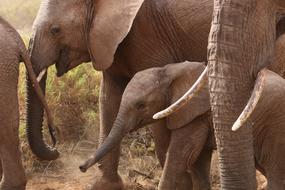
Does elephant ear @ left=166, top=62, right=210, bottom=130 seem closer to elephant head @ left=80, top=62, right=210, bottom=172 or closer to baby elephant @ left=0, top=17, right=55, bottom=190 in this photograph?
elephant head @ left=80, top=62, right=210, bottom=172

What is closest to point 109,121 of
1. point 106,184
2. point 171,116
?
point 106,184

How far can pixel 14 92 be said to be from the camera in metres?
3.29

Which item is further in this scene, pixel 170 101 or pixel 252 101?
pixel 170 101

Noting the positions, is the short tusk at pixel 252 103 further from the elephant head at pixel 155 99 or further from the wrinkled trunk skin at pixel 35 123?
the wrinkled trunk skin at pixel 35 123

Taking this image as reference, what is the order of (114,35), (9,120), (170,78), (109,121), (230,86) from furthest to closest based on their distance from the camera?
1. (109,121)
2. (114,35)
3. (170,78)
4. (9,120)
5. (230,86)

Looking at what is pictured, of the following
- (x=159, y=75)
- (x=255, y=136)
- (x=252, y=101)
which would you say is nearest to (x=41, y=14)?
(x=159, y=75)

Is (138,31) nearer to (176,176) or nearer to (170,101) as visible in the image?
(170,101)

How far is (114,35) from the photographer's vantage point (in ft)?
12.4

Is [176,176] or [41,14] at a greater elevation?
[41,14]

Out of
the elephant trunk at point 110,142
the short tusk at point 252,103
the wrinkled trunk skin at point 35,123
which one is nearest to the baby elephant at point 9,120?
the elephant trunk at point 110,142

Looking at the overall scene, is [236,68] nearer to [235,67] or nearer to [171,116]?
[235,67]

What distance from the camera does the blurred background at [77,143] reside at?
183 inches

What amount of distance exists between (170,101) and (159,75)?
14 centimetres

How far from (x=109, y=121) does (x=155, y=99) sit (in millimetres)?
754
